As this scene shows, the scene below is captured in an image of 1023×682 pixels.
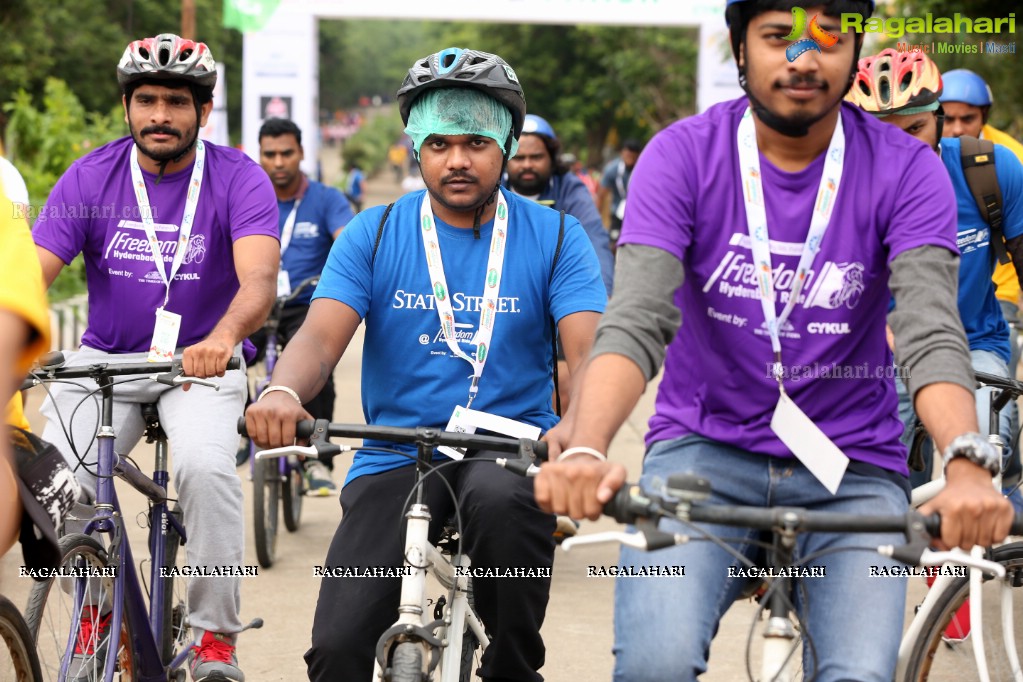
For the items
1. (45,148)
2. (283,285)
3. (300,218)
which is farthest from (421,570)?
(45,148)

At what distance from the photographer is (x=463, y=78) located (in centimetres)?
417

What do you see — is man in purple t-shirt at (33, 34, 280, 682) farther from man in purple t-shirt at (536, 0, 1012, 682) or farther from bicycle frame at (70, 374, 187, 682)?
man in purple t-shirt at (536, 0, 1012, 682)

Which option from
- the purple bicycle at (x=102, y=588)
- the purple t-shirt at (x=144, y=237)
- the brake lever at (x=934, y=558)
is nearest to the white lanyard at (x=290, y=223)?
the purple t-shirt at (x=144, y=237)

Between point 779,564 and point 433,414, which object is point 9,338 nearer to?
point 779,564

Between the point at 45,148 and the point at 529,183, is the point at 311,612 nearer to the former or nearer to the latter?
the point at 529,183

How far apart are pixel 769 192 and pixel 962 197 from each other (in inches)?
109

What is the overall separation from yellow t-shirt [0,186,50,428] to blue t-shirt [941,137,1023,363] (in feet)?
13.9

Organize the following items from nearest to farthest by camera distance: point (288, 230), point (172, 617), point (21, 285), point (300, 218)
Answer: point (21, 285)
point (172, 617)
point (288, 230)
point (300, 218)

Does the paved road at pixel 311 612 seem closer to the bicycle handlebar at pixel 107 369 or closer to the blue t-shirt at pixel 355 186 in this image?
the bicycle handlebar at pixel 107 369

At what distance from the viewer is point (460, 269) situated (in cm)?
419

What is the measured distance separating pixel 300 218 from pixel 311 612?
3212mm

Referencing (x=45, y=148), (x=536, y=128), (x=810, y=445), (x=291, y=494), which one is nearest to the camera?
(x=810, y=445)

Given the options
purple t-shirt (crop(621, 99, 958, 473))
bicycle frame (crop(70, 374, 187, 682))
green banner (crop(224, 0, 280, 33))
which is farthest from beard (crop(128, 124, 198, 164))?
green banner (crop(224, 0, 280, 33))

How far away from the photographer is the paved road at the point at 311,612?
595 centimetres
